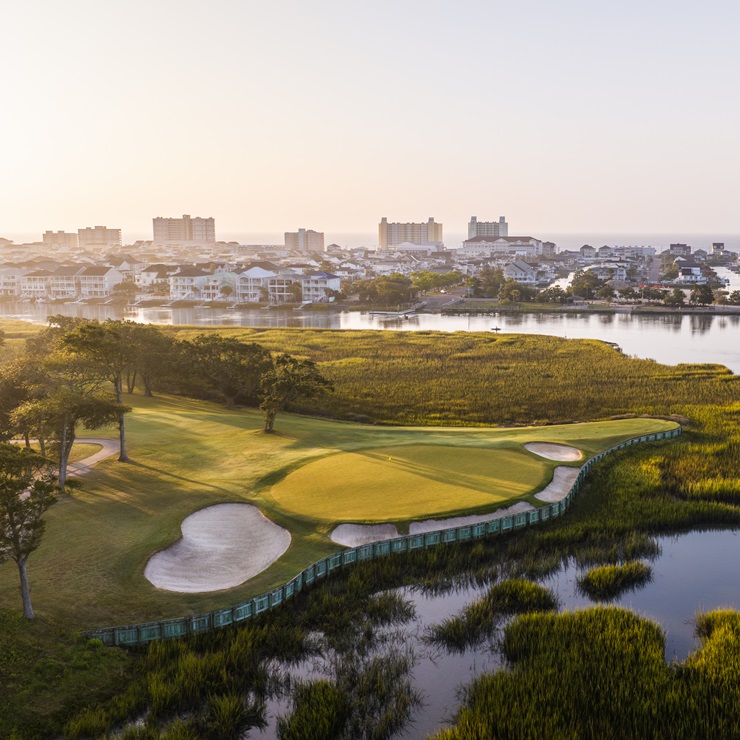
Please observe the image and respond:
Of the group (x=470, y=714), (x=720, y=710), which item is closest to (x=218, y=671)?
(x=470, y=714)

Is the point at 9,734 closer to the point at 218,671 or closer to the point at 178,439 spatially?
the point at 218,671

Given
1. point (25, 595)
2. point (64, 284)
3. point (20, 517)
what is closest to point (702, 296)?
point (20, 517)

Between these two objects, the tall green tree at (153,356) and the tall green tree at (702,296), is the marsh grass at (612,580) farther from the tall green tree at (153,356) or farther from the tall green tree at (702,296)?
the tall green tree at (702,296)

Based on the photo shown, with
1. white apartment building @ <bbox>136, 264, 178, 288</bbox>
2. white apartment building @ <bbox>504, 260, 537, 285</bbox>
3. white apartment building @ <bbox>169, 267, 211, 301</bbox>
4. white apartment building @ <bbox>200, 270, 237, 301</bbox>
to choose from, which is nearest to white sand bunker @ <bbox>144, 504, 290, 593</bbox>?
white apartment building @ <bbox>200, 270, 237, 301</bbox>

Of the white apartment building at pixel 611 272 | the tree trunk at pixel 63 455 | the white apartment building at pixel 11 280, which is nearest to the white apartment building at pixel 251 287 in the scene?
the white apartment building at pixel 11 280

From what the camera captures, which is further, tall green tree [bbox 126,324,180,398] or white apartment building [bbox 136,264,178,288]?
white apartment building [bbox 136,264,178,288]

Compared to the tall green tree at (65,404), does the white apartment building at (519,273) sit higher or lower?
higher

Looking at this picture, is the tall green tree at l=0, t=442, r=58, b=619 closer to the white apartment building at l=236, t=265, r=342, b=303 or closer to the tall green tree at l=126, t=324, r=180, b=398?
the tall green tree at l=126, t=324, r=180, b=398
